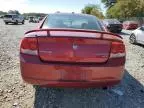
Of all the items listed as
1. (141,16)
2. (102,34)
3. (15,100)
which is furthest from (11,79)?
(141,16)

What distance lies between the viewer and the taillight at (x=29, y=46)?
426cm

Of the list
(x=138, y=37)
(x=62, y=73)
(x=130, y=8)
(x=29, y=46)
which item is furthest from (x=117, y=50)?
(x=130, y=8)

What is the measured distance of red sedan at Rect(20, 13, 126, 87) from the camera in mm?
4211

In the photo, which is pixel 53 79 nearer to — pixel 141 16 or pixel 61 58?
pixel 61 58

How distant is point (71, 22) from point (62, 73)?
158 centimetres

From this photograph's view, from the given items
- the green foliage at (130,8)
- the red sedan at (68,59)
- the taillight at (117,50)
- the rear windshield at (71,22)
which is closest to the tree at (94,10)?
the green foliage at (130,8)

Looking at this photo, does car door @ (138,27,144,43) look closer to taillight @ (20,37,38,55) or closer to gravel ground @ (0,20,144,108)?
gravel ground @ (0,20,144,108)

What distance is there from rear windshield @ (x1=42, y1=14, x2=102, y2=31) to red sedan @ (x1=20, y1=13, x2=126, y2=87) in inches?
39.9

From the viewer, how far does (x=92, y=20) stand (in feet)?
18.8

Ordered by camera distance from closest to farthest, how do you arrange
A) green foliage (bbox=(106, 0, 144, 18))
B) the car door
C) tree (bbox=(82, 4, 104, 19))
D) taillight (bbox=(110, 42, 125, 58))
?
taillight (bbox=(110, 42, 125, 58))
the car door
green foliage (bbox=(106, 0, 144, 18))
tree (bbox=(82, 4, 104, 19))

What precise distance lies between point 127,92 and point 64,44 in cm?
206

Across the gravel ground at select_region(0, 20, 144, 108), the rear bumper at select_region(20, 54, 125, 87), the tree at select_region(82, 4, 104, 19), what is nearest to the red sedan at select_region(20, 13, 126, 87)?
the rear bumper at select_region(20, 54, 125, 87)

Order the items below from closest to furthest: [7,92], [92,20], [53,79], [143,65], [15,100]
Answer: [53,79], [15,100], [7,92], [92,20], [143,65]

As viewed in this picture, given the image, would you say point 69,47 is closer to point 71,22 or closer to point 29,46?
point 29,46
